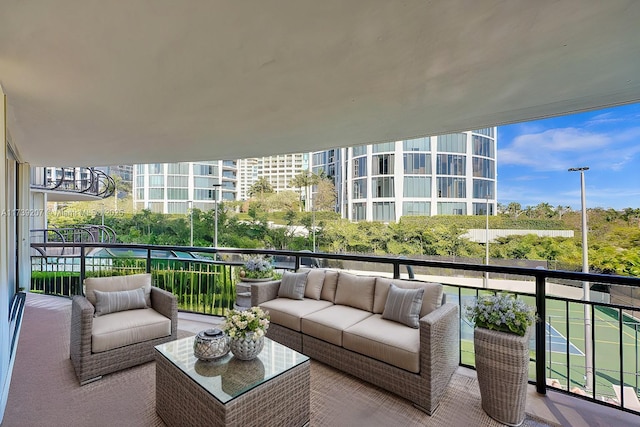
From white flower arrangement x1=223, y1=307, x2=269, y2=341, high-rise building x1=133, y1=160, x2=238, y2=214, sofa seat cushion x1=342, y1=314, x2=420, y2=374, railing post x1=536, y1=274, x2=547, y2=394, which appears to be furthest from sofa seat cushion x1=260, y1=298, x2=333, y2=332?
high-rise building x1=133, y1=160, x2=238, y2=214

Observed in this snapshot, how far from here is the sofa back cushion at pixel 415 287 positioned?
2666mm

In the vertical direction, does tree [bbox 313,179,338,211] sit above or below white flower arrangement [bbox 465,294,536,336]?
above

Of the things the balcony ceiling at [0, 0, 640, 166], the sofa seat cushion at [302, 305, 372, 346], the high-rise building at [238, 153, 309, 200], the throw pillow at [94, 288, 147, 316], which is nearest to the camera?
the balcony ceiling at [0, 0, 640, 166]

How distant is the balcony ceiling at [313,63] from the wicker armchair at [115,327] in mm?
1802

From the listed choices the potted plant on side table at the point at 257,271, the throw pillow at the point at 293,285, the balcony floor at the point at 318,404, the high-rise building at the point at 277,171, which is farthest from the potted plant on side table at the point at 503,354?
the high-rise building at the point at 277,171

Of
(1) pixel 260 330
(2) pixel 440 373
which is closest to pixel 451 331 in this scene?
(2) pixel 440 373

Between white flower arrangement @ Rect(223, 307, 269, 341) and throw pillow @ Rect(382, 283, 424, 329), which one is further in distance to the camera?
throw pillow @ Rect(382, 283, 424, 329)

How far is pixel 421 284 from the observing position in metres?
2.83

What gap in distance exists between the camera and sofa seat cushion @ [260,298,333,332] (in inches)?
119

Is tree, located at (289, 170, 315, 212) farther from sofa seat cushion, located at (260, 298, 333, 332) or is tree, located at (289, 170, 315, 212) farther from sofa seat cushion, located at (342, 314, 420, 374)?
sofa seat cushion, located at (342, 314, 420, 374)

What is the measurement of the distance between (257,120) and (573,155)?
27.3m

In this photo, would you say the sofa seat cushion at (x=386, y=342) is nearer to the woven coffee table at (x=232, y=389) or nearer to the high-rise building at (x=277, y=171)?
the woven coffee table at (x=232, y=389)

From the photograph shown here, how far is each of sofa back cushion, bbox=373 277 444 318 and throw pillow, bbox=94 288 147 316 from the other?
2525 millimetres

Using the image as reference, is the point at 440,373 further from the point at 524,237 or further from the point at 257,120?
the point at 524,237
